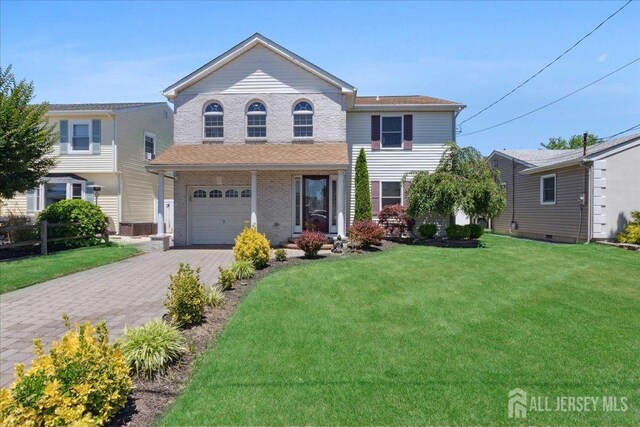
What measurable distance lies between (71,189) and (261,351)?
21.4 m

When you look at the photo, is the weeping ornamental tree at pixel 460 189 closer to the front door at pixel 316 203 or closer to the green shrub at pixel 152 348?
the front door at pixel 316 203

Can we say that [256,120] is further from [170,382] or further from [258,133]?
[170,382]

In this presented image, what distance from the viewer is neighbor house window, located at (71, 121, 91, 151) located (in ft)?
73.5

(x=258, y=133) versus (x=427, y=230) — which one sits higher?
(x=258, y=133)

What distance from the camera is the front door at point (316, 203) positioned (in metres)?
17.4

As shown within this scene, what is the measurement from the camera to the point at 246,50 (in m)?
17.6

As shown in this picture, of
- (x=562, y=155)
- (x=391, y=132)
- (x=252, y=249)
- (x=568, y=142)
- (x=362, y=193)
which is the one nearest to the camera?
(x=252, y=249)

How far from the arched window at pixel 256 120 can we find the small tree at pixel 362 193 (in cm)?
444

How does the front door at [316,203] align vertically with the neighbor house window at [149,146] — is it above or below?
below

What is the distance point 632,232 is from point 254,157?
48.9ft

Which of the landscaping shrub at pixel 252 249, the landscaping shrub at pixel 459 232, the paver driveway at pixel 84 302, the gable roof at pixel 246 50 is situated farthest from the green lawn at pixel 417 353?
the gable roof at pixel 246 50

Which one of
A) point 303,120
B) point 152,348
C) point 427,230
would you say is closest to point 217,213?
point 303,120

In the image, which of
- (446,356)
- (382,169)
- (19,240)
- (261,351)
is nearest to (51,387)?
(261,351)

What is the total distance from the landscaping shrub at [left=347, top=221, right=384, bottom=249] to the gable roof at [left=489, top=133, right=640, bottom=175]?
9.45m
